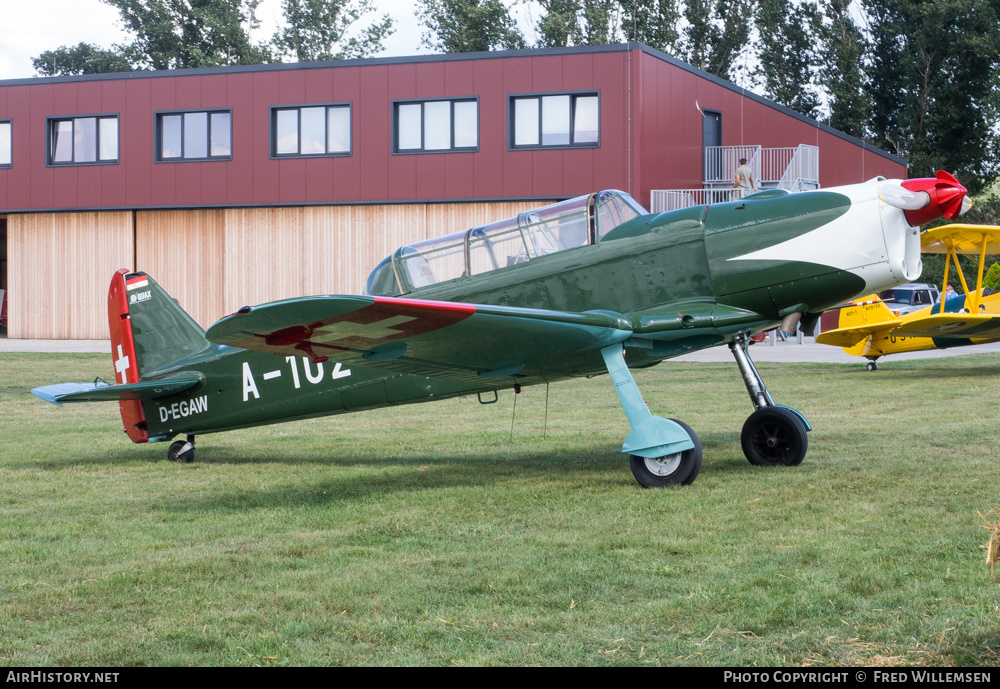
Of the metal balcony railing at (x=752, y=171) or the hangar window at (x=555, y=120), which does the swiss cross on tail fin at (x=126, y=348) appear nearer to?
the metal balcony railing at (x=752, y=171)

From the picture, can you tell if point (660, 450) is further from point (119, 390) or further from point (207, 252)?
point (207, 252)

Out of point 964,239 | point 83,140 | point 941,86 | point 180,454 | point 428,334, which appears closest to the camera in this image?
point 428,334

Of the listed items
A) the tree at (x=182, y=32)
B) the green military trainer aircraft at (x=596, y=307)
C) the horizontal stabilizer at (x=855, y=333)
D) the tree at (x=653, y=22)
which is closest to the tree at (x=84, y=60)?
the tree at (x=182, y=32)

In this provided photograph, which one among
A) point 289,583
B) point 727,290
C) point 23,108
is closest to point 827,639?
point 289,583

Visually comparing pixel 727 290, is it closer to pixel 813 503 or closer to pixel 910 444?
pixel 813 503

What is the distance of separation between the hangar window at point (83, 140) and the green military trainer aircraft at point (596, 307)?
→ 22942 millimetres

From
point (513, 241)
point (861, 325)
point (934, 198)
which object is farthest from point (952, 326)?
point (513, 241)

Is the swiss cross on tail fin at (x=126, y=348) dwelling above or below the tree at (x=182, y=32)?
below

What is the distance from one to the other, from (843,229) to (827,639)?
411 cm

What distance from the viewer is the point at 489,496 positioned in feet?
22.4

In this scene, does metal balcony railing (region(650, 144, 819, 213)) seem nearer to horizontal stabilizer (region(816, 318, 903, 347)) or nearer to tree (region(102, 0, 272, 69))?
horizontal stabilizer (region(816, 318, 903, 347))

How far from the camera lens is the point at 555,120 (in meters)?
26.1

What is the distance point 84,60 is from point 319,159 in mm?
35607

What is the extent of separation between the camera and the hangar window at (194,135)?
28.4 m
